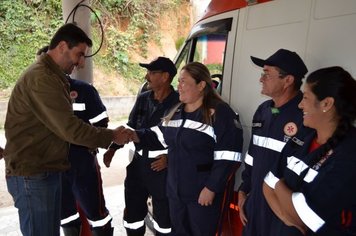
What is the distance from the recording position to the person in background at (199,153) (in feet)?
8.45

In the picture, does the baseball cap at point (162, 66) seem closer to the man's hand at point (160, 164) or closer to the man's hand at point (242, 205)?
the man's hand at point (160, 164)

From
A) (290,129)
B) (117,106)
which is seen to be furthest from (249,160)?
(117,106)

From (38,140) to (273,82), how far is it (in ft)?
5.29

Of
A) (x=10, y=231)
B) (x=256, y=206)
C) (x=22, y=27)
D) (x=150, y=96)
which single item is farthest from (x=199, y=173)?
(x=22, y=27)

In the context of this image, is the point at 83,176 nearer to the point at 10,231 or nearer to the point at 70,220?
the point at 70,220

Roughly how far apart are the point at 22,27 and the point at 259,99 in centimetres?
1276

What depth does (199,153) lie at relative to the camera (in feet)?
8.67

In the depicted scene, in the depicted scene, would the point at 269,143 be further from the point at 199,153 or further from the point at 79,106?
the point at 79,106

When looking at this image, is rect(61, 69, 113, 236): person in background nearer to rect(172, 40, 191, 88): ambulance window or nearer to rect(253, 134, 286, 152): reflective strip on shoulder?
rect(172, 40, 191, 88): ambulance window

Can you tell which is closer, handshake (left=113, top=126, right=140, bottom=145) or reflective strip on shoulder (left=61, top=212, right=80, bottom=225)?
handshake (left=113, top=126, right=140, bottom=145)

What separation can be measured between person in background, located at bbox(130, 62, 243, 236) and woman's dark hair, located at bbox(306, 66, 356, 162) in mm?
979

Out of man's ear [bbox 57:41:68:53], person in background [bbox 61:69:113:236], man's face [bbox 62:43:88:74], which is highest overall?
man's ear [bbox 57:41:68:53]

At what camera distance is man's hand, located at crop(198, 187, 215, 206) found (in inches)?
101

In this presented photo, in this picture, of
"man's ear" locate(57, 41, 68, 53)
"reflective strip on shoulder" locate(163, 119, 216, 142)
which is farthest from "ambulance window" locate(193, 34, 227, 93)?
"man's ear" locate(57, 41, 68, 53)
